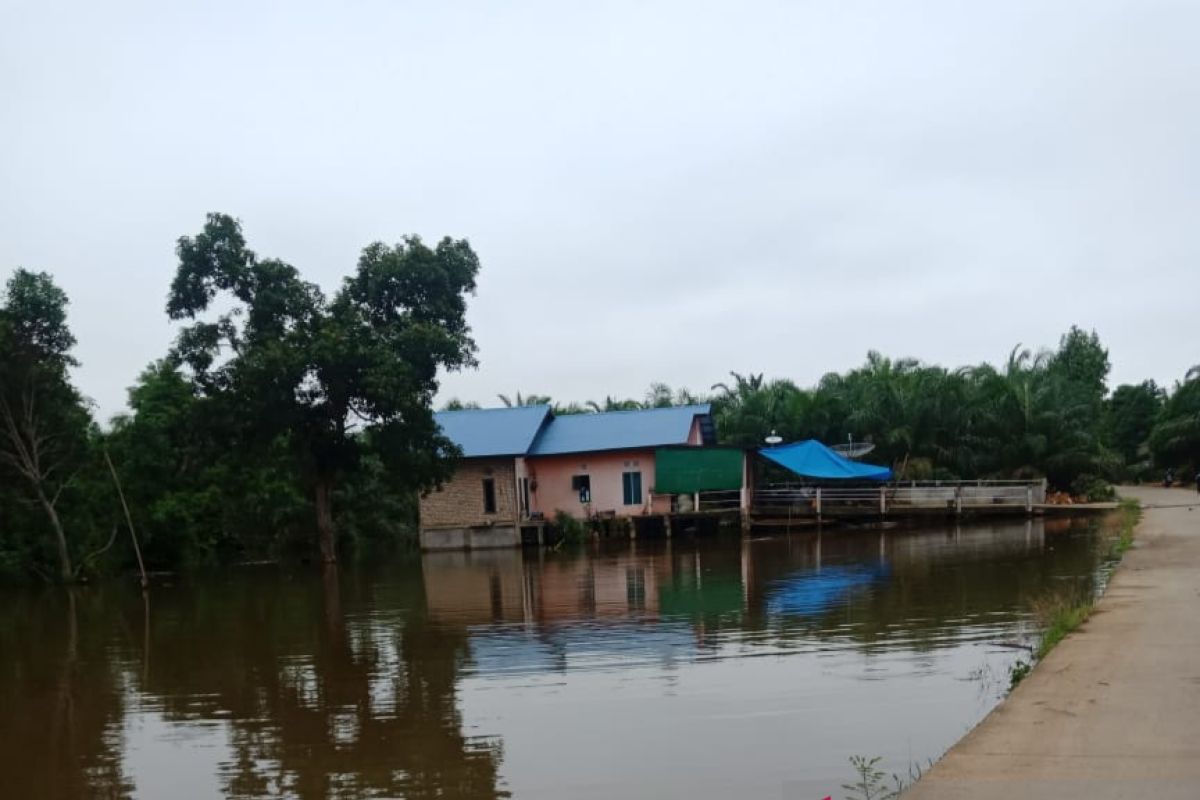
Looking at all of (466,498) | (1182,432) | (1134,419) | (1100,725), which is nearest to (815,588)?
(1100,725)

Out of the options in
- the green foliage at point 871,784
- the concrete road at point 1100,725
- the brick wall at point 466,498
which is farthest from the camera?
the brick wall at point 466,498

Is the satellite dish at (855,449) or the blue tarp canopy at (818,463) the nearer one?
the blue tarp canopy at (818,463)

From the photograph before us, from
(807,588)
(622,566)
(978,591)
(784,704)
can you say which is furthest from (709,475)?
(784,704)

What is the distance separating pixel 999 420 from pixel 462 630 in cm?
2467

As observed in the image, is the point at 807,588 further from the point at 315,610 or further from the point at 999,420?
the point at 999,420

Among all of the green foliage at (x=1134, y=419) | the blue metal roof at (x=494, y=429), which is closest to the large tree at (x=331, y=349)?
the blue metal roof at (x=494, y=429)

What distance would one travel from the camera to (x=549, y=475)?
114ft

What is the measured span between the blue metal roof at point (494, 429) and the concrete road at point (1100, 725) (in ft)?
78.0

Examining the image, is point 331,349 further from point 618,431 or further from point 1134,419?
point 1134,419

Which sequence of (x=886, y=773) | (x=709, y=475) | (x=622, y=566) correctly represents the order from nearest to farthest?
(x=886, y=773)
(x=622, y=566)
(x=709, y=475)

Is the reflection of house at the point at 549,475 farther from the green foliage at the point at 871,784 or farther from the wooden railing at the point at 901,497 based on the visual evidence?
the green foliage at the point at 871,784

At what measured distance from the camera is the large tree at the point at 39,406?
24.8 metres

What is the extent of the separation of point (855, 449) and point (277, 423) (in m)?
18.5

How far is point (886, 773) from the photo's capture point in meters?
6.98
